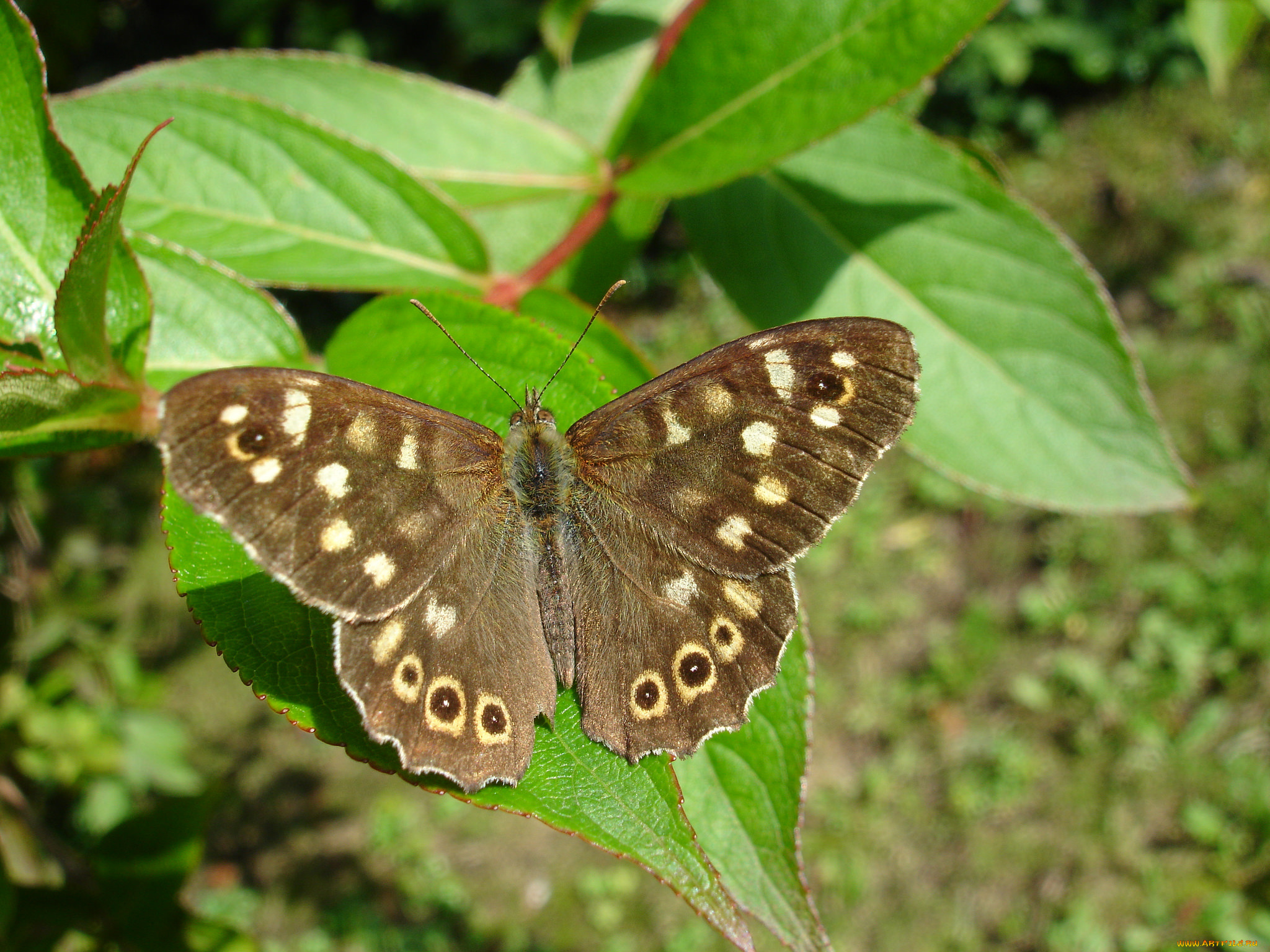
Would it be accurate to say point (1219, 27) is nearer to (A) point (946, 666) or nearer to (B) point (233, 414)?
(B) point (233, 414)

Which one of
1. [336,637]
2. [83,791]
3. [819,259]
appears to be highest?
[819,259]

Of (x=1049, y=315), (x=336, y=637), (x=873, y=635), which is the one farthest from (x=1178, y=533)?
(x=336, y=637)

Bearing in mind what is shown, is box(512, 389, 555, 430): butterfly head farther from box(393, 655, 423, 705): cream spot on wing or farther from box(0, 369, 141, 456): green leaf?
box(0, 369, 141, 456): green leaf

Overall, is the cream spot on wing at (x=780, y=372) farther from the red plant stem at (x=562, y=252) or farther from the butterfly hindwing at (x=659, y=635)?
the red plant stem at (x=562, y=252)

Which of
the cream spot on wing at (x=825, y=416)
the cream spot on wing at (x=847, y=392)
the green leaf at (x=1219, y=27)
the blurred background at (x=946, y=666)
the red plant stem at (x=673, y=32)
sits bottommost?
the blurred background at (x=946, y=666)

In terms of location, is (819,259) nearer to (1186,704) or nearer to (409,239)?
(409,239)

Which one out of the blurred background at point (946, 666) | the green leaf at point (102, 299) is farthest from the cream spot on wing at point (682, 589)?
the blurred background at point (946, 666)
